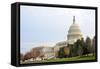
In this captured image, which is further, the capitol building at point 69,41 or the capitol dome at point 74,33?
the capitol dome at point 74,33

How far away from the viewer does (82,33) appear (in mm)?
3668

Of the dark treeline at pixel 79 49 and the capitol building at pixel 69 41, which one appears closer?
the capitol building at pixel 69 41

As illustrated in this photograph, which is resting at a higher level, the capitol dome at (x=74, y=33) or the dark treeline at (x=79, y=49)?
the capitol dome at (x=74, y=33)

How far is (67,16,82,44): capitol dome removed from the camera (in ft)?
11.8

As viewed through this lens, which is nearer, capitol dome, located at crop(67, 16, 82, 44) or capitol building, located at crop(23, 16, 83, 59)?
capitol building, located at crop(23, 16, 83, 59)

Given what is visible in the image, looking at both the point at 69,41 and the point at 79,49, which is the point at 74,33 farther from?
the point at 79,49

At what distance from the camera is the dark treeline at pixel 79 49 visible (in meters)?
3.55

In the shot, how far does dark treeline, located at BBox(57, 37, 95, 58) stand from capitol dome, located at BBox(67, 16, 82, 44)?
5cm

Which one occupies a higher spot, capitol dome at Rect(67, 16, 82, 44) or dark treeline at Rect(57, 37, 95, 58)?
capitol dome at Rect(67, 16, 82, 44)

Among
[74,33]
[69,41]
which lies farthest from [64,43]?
[74,33]

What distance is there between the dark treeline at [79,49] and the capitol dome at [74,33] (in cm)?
5

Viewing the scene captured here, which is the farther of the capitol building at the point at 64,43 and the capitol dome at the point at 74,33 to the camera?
the capitol dome at the point at 74,33
